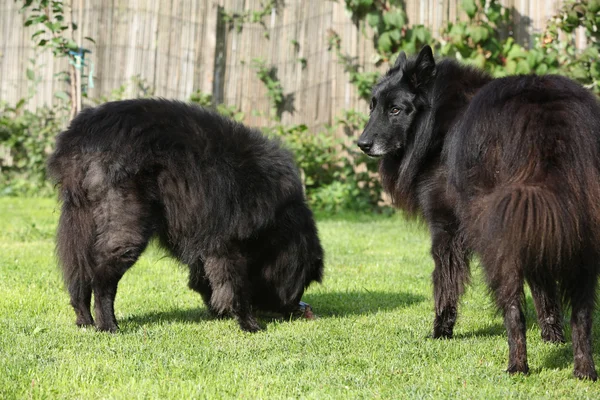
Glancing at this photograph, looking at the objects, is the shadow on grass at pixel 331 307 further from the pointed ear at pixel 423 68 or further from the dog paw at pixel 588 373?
the dog paw at pixel 588 373

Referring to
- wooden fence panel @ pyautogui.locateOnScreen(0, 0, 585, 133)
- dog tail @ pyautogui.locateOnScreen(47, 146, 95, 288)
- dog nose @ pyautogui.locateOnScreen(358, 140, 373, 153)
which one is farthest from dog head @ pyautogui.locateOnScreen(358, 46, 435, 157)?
wooden fence panel @ pyautogui.locateOnScreen(0, 0, 585, 133)

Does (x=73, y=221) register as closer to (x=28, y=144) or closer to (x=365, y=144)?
(x=365, y=144)

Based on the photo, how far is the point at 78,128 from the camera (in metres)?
4.62

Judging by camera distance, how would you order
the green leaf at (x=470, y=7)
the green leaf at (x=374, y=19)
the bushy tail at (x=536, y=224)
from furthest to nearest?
the green leaf at (x=374, y=19) → the green leaf at (x=470, y=7) → the bushy tail at (x=536, y=224)

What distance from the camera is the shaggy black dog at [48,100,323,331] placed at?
4.49 metres

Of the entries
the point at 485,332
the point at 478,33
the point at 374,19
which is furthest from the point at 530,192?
the point at 374,19

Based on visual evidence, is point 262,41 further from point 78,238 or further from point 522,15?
point 78,238

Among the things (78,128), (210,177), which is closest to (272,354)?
(210,177)

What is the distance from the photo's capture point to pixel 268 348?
4.27m

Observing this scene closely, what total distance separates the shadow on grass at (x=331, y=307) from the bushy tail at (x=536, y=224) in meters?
2.27

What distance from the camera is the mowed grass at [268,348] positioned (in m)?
3.41

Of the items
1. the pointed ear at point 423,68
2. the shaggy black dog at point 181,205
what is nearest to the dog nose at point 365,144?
the pointed ear at point 423,68

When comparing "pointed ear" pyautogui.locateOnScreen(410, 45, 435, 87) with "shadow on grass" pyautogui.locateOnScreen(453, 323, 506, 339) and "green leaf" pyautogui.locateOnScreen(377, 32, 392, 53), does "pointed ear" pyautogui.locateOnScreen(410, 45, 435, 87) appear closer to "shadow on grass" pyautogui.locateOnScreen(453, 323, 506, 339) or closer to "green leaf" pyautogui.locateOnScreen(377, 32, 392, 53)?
"shadow on grass" pyautogui.locateOnScreen(453, 323, 506, 339)

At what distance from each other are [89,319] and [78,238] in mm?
551
